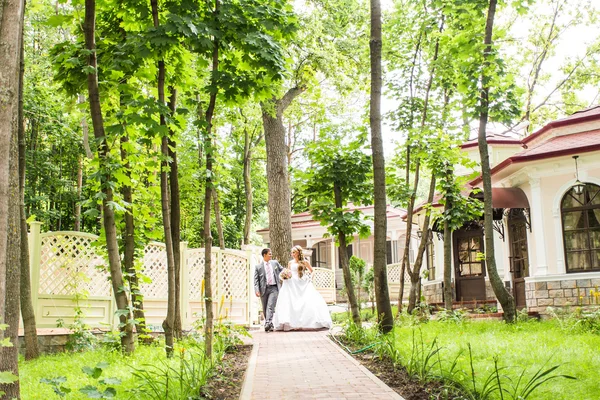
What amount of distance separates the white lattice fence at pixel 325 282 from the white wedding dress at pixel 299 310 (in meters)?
13.1

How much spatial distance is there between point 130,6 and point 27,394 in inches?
175

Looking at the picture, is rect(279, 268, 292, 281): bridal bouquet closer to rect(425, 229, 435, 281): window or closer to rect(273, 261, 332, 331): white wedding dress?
rect(273, 261, 332, 331): white wedding dress

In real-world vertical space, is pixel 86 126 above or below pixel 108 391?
above

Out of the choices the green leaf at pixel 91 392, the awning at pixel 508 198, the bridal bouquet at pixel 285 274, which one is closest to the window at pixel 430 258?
the awning at pixel 508 198

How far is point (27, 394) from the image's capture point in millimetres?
5812

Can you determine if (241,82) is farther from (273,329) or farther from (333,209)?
(273,329)

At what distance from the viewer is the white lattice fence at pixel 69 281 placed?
1013 centimetres

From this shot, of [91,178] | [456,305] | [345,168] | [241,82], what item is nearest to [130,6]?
[241,82]

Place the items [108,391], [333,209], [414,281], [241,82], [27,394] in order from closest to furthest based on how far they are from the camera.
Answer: [108,391] < [27,394] < [241,82] < [333,209] < [414,281]

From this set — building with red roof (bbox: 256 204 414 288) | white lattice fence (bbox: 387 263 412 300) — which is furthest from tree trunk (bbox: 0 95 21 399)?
building with red roof (bbox: 256 204 414 288)

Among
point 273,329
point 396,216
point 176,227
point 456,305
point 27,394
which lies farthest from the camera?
point 396,216

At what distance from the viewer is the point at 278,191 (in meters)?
16.5

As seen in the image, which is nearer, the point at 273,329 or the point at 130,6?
the point at 130,6

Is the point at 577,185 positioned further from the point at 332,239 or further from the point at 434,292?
the point at 332,239
